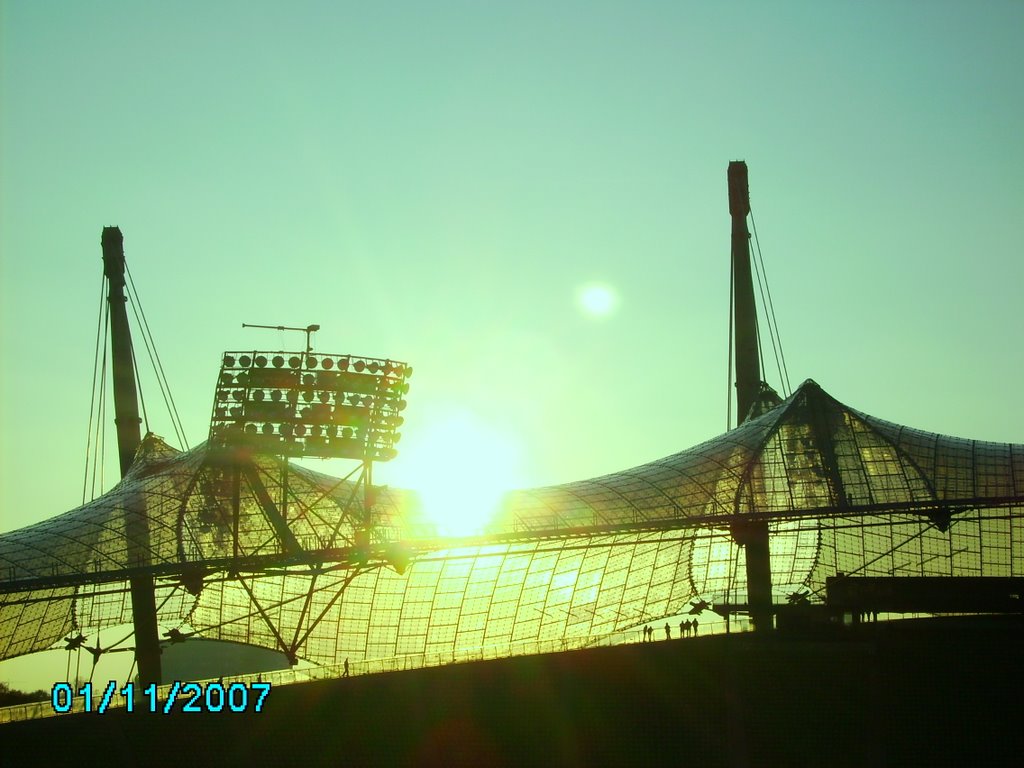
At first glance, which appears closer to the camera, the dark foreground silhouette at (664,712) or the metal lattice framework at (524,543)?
the dark foreground silhouette at (664,712)

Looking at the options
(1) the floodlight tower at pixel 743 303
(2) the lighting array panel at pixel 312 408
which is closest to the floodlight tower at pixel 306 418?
(2) the lighting array panel at pixel 312 408

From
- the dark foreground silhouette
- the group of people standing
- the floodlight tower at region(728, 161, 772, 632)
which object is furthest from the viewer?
the floodlight tower at region(728, 161, 772, 632)

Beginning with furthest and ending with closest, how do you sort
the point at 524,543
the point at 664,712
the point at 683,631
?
the point at 524,543, the point at 683,631, the point at 664,712

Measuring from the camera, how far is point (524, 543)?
6600cm

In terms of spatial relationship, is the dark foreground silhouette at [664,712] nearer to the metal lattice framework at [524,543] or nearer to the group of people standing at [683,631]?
the group of people standing at [683,631]

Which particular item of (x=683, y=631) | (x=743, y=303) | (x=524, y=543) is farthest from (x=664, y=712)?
(x=743, y=303)

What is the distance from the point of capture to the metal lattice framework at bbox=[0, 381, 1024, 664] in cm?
6188

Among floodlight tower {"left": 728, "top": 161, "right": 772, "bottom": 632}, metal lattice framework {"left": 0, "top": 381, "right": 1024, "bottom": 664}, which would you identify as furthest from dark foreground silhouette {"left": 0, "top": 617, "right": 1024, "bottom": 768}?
floodlight tower {"left": 728, "top": 161, "right": 772, "bottom": 632}

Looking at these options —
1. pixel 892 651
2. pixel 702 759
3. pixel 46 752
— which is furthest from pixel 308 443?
pixel 892 651

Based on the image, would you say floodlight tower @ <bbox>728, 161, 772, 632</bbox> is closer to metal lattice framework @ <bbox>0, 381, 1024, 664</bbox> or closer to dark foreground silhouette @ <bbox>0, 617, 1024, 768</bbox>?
metal lattice framework @ <bbox>0, 381, 1024, 664</bbox>

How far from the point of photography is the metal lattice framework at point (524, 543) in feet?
203

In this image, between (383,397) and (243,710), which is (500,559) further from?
(243,710)

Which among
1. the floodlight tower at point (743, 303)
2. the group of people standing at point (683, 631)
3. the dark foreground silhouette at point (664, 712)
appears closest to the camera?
the dark foreground silhouette at point (664, 712)

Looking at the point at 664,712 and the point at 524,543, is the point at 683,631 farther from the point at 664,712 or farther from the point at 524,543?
the point at 524,543
